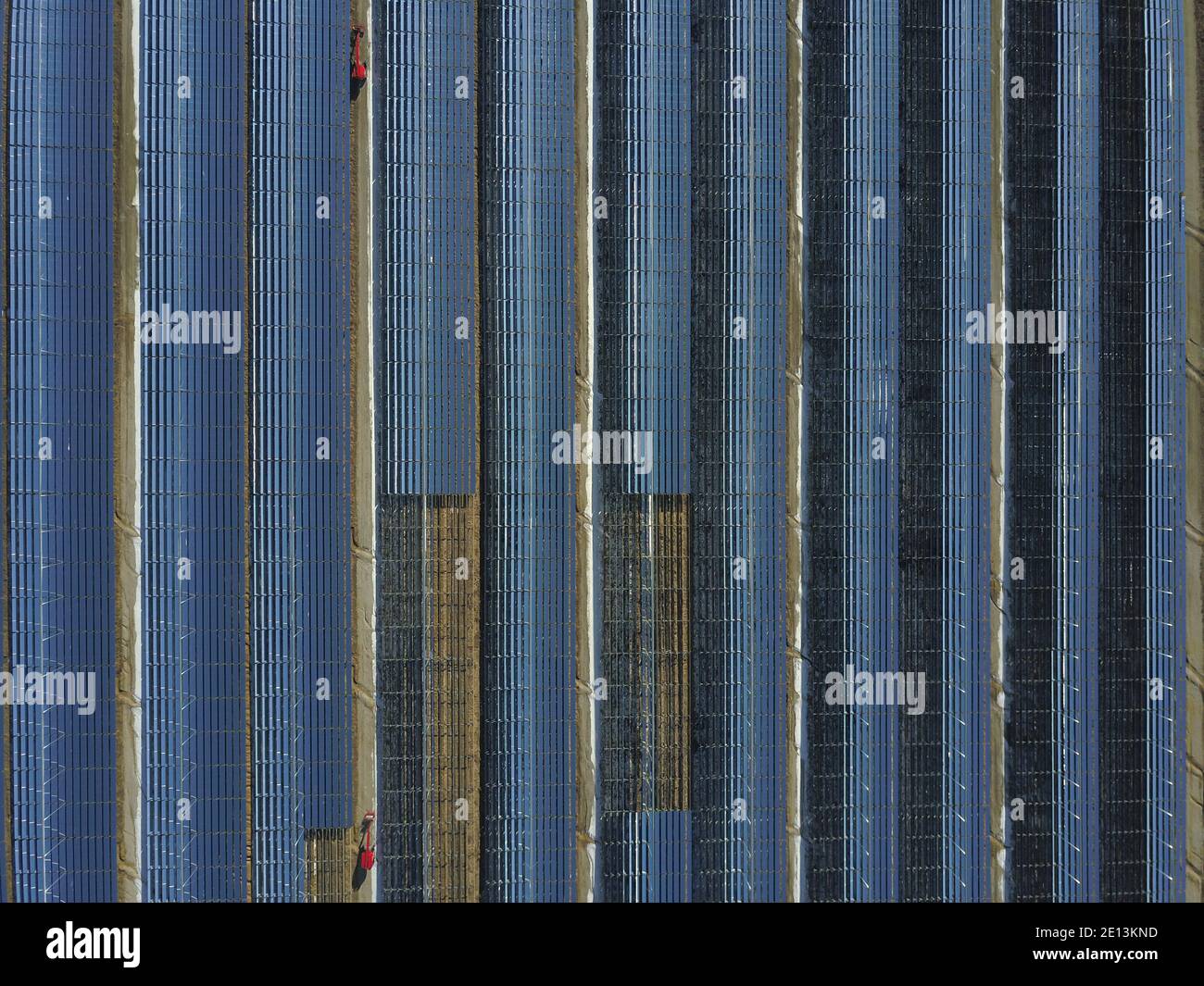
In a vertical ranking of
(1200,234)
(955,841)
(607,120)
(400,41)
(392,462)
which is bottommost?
(955,841)

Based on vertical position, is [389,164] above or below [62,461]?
above

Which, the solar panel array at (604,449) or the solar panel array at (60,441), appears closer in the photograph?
the solar panel array at (60,441)

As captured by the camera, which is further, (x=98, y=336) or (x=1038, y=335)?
(x=1038, y=335)

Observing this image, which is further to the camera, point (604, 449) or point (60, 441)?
point (604, 449)

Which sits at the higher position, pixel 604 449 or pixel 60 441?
pixel 60 441

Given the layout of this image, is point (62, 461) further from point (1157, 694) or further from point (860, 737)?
point (1157, 694)

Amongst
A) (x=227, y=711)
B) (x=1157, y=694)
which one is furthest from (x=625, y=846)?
(x=1157, y=694)

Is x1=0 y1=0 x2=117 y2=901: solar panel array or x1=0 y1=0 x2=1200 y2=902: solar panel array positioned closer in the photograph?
x1=0 y1=0 x2=117 y2=901: solar panel array
